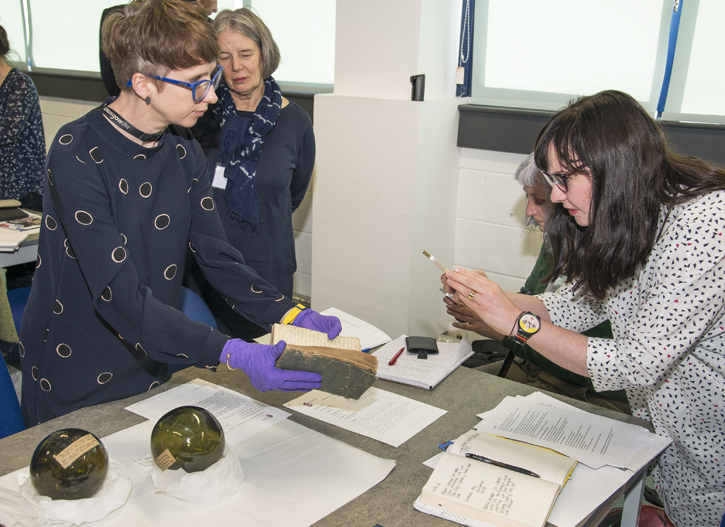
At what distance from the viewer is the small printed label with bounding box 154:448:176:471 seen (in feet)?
3.40

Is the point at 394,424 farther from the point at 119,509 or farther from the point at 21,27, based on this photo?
the point at 21,27

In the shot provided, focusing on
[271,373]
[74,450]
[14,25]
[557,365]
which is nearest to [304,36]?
[557,365]

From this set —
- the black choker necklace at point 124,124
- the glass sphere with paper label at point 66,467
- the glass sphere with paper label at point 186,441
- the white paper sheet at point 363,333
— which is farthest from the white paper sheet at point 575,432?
the black choker necklace at point 124,124

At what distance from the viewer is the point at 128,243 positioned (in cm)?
140

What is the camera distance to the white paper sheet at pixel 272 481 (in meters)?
1.02

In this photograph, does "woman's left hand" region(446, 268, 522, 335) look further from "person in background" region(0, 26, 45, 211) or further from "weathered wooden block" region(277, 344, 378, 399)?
"person in background" region(0, 26, 45, 211)

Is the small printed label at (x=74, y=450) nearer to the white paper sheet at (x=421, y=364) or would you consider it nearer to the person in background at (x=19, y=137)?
the white paper sheet at (x=421, y=364)

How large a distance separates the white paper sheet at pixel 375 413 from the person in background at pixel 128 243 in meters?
0.18

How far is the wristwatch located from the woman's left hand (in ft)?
0.06

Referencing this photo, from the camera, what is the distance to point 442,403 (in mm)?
1458

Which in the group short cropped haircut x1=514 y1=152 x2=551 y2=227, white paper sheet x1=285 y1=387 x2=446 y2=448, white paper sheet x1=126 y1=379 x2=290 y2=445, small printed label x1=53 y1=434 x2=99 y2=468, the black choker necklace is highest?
the black choker necklace

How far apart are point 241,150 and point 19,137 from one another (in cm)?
148

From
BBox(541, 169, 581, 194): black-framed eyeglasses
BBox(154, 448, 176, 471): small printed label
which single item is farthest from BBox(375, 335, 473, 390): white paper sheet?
BBox(154, 448, 176, 471): small printed label

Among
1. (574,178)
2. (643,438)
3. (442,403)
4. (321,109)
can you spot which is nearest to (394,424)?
(442,403)
